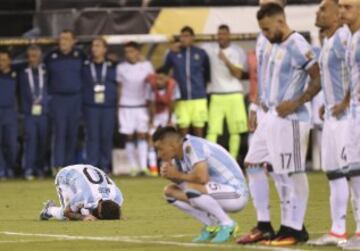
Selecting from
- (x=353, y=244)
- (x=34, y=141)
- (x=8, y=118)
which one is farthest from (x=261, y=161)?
(x=8, y=118)

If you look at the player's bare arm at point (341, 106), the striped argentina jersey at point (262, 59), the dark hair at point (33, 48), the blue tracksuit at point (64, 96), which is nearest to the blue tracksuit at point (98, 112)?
the blue tracksuit at point (64, 96)

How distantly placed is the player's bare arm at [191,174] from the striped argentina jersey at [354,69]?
5.11 feet

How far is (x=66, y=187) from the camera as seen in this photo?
1546 cm

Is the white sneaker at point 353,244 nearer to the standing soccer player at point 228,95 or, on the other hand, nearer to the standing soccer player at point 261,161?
the standing soccer player at point 261,161

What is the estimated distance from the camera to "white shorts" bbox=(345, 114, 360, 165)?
39.6 ft

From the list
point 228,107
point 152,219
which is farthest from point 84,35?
point 152,219

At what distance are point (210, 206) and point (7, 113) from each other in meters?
12.3

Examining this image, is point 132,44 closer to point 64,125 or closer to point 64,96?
point 64,96

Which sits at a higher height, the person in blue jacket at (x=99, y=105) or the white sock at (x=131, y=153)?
the person in blue jacket at (x=99, y=105)

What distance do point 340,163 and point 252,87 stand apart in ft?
41.3

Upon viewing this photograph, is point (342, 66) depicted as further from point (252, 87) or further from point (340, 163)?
point (252, 87)

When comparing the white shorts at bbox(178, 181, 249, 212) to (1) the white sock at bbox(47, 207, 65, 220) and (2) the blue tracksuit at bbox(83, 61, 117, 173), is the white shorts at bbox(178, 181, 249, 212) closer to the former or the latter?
(1) the white sock at bbox(47, 207, 65, 220)

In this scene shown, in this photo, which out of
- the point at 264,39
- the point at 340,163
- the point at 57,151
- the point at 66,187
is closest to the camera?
the point at 340,163

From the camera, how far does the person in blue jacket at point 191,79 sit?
24.9 meters
